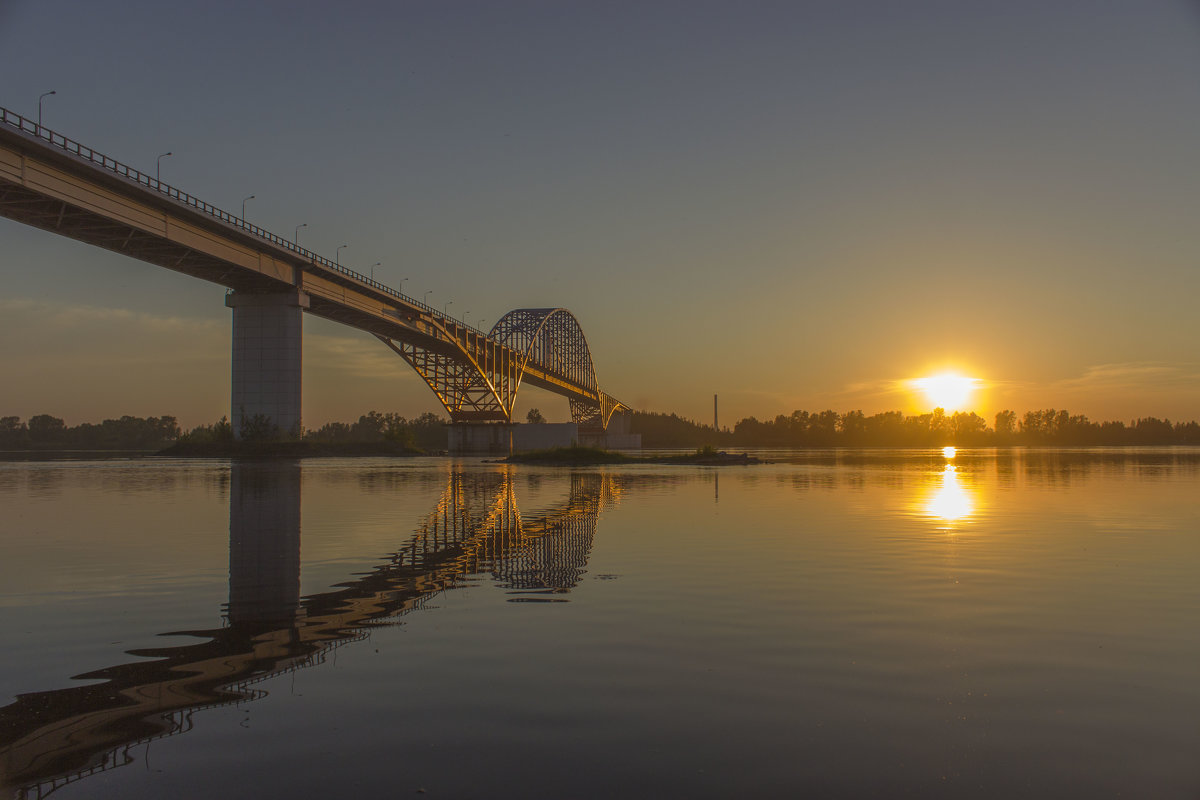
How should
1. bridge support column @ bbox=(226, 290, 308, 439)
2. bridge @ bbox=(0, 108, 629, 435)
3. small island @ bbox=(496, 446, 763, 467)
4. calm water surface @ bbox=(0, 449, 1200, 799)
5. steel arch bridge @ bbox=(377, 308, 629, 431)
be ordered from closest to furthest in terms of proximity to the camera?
1. calm water surface @ bbox=(0, 449, 1200, 799)
2. bridge @ bbox=(0, 108, 629, 435)
3. bridge support column @ bbox=(226, 290, 308, 439)
4. small island @ bbox=(496, 446, 763, 467)
5. steel arch bridge @ bbox=(377, 308, 629, 431)

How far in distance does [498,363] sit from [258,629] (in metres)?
100

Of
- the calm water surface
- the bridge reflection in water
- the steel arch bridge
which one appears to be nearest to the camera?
the calm water surface

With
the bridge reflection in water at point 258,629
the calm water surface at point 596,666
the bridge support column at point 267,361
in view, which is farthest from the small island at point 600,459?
the calm water surface at point 596,666

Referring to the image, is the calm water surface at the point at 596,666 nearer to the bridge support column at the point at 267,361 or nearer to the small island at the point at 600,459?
the small island at the point at 600,459

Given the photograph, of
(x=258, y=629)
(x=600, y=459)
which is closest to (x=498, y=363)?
(x=600, y=459)

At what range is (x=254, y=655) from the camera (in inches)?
284

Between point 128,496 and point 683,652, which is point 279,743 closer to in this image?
point 683,652

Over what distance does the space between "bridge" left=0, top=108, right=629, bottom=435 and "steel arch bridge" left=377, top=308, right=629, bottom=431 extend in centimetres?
20

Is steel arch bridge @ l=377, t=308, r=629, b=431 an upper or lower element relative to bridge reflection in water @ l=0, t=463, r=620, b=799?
upper

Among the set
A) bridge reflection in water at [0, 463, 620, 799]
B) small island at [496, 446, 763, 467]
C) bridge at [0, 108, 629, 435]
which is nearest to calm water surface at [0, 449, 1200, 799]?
bridge reflection in water at [0, 463, 620, 799]

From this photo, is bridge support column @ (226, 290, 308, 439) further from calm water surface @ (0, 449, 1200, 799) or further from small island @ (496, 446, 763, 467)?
calm water surface @ (0, 449, 1200, 799)

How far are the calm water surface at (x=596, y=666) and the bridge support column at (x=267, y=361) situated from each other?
5155 cm

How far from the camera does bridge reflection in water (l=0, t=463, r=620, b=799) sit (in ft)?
16.8

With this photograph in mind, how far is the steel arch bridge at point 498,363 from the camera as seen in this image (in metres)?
97.1
